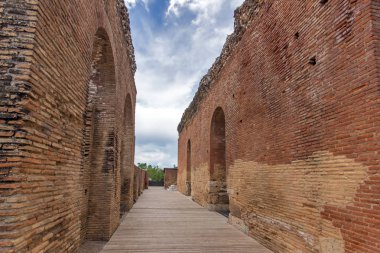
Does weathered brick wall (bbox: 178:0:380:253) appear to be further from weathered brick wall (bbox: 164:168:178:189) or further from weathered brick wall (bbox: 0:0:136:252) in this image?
weathered brick wall (bbox: 164:168:178:189)

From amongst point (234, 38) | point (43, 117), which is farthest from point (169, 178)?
point (43, 117)

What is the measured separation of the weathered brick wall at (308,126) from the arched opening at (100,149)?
350cm

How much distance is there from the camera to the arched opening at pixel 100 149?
661cm

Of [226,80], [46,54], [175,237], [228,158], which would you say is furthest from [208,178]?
[46,54]

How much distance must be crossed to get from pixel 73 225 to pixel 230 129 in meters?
6.09

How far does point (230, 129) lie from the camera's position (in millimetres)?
9367

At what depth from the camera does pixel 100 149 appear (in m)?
7.11

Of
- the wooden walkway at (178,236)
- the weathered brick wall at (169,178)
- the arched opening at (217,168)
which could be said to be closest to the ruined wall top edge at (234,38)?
the arched opening at (217,168)

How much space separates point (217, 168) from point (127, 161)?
3841mm

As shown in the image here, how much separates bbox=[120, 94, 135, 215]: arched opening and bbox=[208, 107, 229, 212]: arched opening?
338cm

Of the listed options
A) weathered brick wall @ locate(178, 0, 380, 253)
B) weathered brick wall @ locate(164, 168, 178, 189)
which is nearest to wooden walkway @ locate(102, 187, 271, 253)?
weathered brick wall @ locate(178, 0, 380, 253)

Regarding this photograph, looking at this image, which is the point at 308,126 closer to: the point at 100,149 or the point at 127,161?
the point at 100,149

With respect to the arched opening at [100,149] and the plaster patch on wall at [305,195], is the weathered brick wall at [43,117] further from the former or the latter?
the plaster patch on wall at [305,195]

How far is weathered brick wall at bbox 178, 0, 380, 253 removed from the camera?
11.7ft
